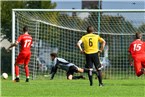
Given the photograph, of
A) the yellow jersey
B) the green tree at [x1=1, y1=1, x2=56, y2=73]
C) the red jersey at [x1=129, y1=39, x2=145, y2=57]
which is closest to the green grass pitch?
the yellow jersey

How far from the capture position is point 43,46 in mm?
30641

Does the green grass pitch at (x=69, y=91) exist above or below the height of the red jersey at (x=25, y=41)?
below

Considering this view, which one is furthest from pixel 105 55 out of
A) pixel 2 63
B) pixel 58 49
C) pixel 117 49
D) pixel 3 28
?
pixel 3 28

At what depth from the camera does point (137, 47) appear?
58.3ft

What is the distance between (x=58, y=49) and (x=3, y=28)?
1242cm

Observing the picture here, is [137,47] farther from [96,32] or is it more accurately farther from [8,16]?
[8,16]


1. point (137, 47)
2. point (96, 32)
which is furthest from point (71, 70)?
point (137, 47)

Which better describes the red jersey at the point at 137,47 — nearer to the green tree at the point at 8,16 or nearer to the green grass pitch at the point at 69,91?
the green grass pitch at the point at 69,91

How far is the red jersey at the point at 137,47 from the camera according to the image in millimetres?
17766

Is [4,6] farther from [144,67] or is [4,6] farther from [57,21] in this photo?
[144,67]

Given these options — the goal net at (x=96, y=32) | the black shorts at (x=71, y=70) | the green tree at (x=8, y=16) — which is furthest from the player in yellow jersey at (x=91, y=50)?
the green tree at (x=8, y=16)

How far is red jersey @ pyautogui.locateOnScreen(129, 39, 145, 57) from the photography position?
17.8m

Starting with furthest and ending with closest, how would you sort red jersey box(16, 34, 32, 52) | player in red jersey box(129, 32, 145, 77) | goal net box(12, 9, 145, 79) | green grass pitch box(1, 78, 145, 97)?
goal net box(12, 9, 145, 79) < red jersey box(16, 34, 32, 52) < player in red jersey box(129, 32, 145, 77) < green grass pitch box(1, 78, 145, 97)

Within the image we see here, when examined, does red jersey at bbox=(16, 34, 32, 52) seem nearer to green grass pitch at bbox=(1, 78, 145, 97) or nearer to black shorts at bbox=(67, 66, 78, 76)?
green grass pitch at bbox=(1, 78, 145, 97)
